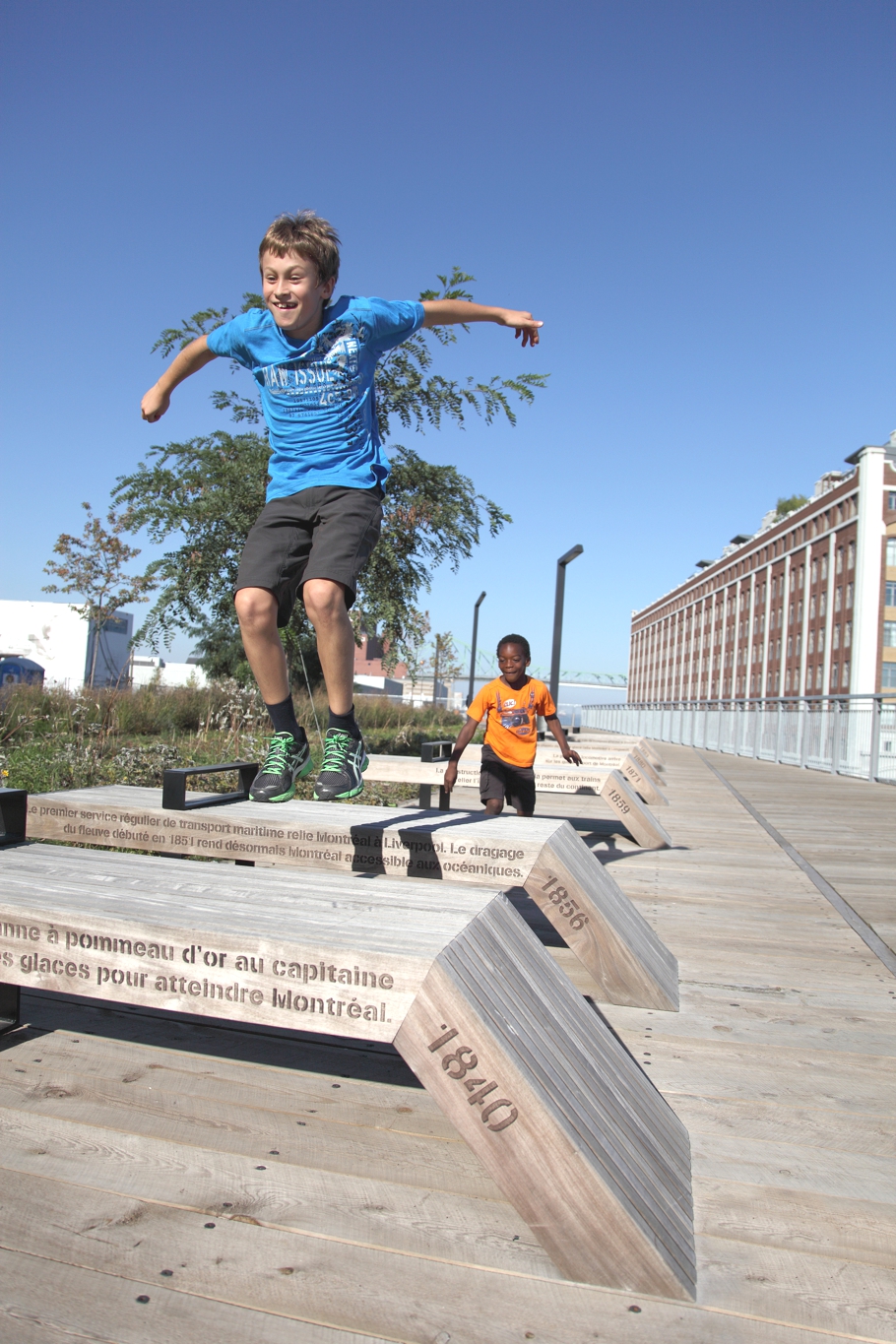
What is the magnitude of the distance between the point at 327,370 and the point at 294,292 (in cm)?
26

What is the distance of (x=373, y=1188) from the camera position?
1.96m

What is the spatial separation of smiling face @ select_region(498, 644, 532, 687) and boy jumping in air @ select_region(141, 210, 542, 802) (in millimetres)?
3368

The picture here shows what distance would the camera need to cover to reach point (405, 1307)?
5.07 ft

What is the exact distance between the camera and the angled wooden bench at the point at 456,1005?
5.43 feet

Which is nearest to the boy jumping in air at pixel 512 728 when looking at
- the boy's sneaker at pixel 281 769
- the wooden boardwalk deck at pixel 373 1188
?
the wooden boardwalk deck at pixel 373 1188

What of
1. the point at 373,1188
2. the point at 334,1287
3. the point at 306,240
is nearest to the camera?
the point at 334,1287

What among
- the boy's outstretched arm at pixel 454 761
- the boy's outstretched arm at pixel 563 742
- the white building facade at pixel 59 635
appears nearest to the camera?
the boy's outstretched arm at pixel 454 761

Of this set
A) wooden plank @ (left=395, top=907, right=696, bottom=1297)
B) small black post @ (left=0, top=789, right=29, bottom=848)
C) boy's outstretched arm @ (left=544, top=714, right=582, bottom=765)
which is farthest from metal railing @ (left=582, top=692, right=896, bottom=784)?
wooden plank @ (left=395, top=907, right=696, bottom=1297)

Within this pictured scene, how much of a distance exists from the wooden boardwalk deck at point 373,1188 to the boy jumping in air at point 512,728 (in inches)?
116

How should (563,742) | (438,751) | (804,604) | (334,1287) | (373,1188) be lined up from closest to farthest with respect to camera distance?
(334,1287) → (373,1188) → (438,751) → (563,742) → (804,604)

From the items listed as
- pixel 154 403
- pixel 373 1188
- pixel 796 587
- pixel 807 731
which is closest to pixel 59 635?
pixel 807 731

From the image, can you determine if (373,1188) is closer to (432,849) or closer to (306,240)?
(432,849)

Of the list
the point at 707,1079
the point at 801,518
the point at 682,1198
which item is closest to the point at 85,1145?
the point at 682,1198

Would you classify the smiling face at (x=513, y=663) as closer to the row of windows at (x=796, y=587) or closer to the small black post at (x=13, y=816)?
the small black post at (x=13, y=816)
